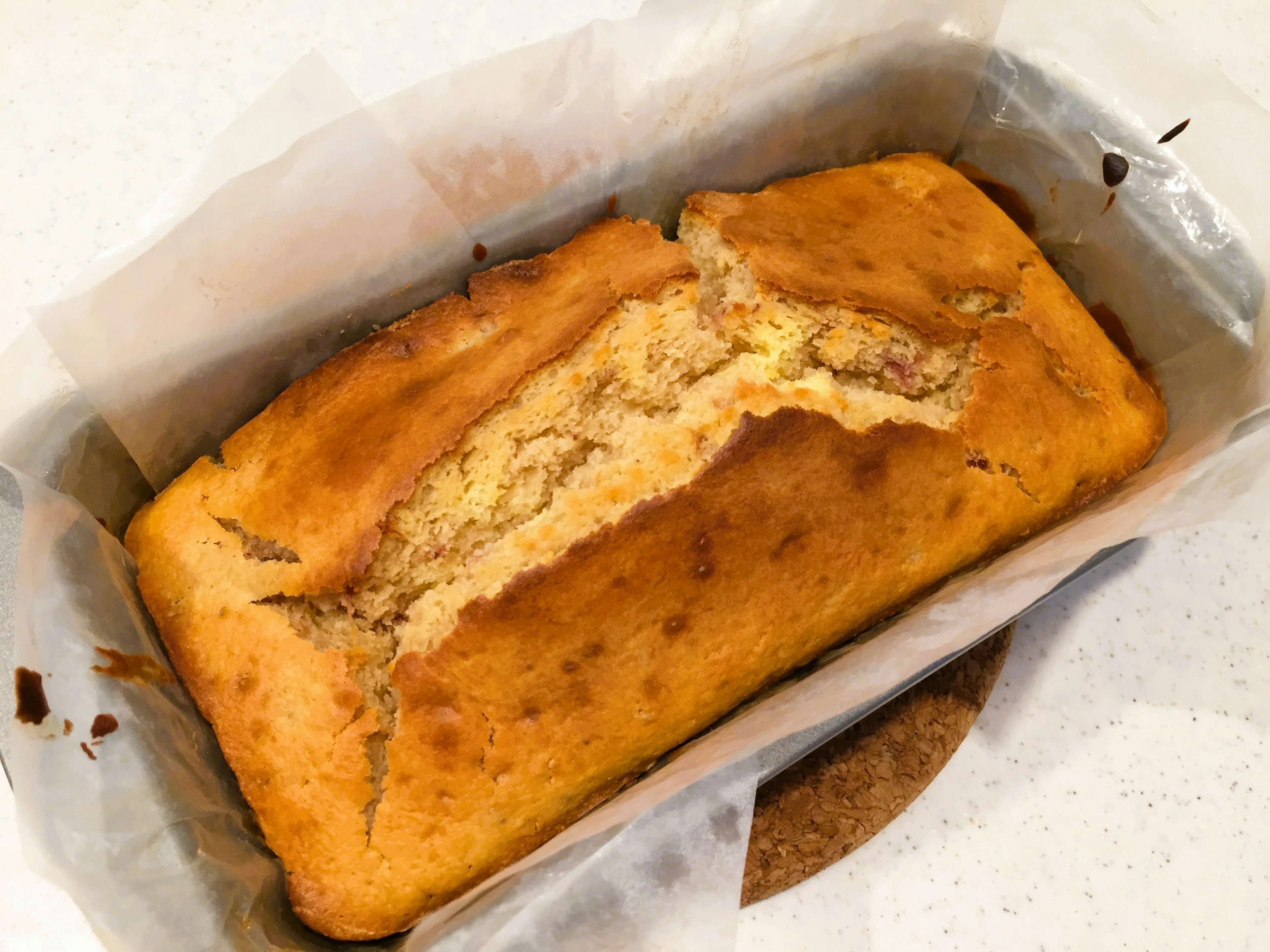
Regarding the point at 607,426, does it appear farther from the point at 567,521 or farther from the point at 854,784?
the point at 854,784

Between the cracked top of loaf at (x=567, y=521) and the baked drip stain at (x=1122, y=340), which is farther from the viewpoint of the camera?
the baked drip stain at (x=1122, y=340)

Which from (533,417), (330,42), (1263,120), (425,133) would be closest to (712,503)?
(533,417)

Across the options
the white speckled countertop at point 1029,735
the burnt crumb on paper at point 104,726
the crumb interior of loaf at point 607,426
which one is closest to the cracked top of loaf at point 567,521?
the crumb interior of loaf at point 607,426

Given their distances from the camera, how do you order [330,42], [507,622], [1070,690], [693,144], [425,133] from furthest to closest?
[330,42]
[1070,690]
[693,144]
[425,133]
[507,622]

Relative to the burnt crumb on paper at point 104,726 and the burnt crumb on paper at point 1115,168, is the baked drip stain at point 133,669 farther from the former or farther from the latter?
the burnt crumb on paper at point 1115,168

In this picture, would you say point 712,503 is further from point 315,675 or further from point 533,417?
point 315,675

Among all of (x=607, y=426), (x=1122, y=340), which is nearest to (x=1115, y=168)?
(x=1122, y=340)
